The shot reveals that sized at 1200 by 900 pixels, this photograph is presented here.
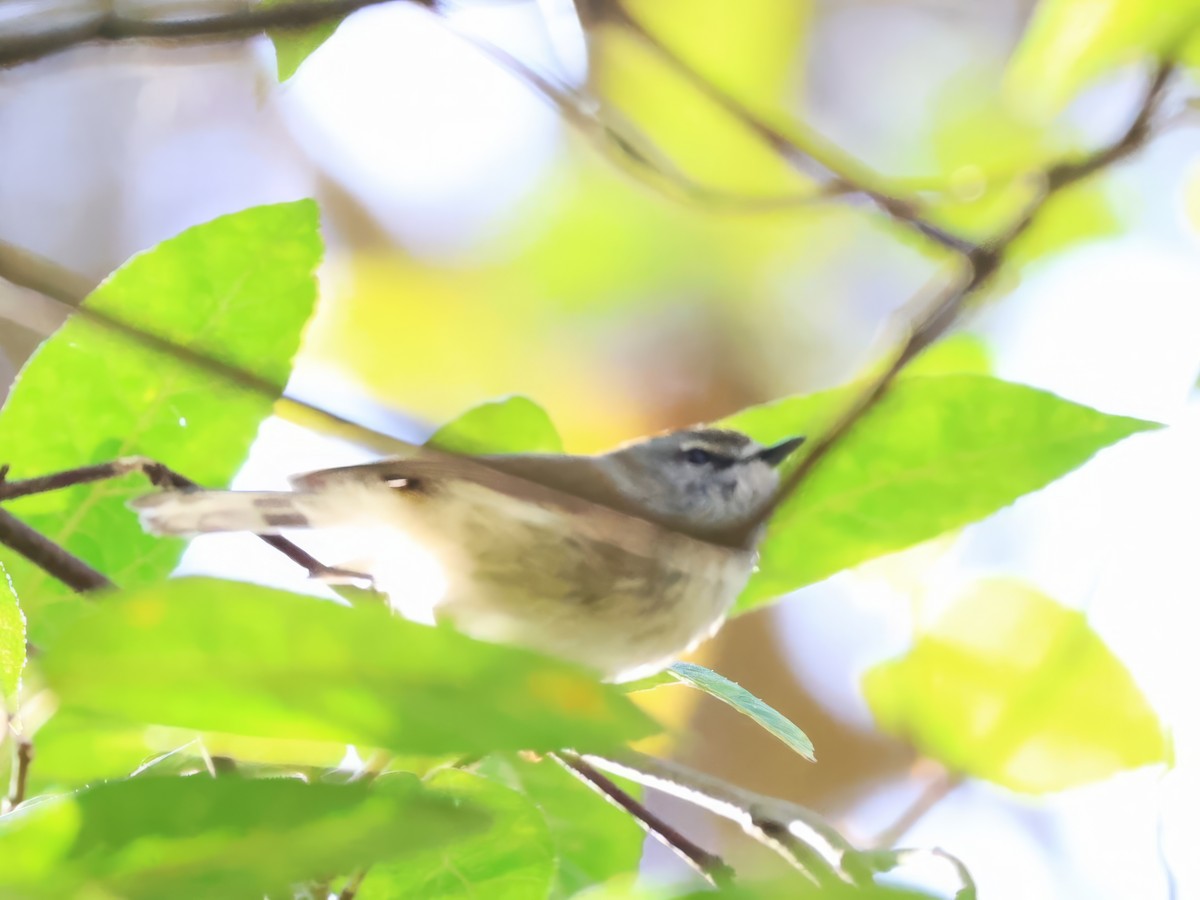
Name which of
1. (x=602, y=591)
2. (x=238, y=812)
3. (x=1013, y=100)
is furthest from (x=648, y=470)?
(x=238, y=812)

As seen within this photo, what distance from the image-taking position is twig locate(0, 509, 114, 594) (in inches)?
30.9

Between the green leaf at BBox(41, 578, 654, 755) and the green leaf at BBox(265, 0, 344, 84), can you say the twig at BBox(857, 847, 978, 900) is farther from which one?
the green leaf at BBox(265, 0, 344, 84)

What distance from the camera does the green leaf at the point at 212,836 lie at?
0.37m

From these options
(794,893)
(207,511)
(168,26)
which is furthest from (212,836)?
(207,511)

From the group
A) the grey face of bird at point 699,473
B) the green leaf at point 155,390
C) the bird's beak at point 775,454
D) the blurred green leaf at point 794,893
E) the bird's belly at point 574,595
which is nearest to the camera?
the blurred green leaf at point 794,893

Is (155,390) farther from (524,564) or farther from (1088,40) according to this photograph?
(1088,40)

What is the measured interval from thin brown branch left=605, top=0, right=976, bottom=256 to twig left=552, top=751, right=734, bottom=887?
0.41 meters

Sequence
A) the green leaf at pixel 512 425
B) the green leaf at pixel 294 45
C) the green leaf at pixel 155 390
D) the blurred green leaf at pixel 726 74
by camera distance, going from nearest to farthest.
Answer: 1. the green leaf at pixel 294 45
2. the green leaf at pixel 155 390
3. the green leaf at pixel 512 425
4. the blurred green leaf at pixel 726 74

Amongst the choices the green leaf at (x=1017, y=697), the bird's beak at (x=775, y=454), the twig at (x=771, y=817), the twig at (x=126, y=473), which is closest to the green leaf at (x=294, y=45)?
the twig at (x=126, y=473)

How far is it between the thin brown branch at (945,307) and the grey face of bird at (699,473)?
38.8 inches

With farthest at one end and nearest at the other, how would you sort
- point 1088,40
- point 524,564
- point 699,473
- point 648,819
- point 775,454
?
point 699,473 → point 775,454 → point 524,564 → point 648,819 → point 1088,40

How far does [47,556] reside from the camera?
795mm

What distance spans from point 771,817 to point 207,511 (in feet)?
1.92

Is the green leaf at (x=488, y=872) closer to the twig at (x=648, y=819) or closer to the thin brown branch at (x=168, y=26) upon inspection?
the twig at (x=648, y=819)
